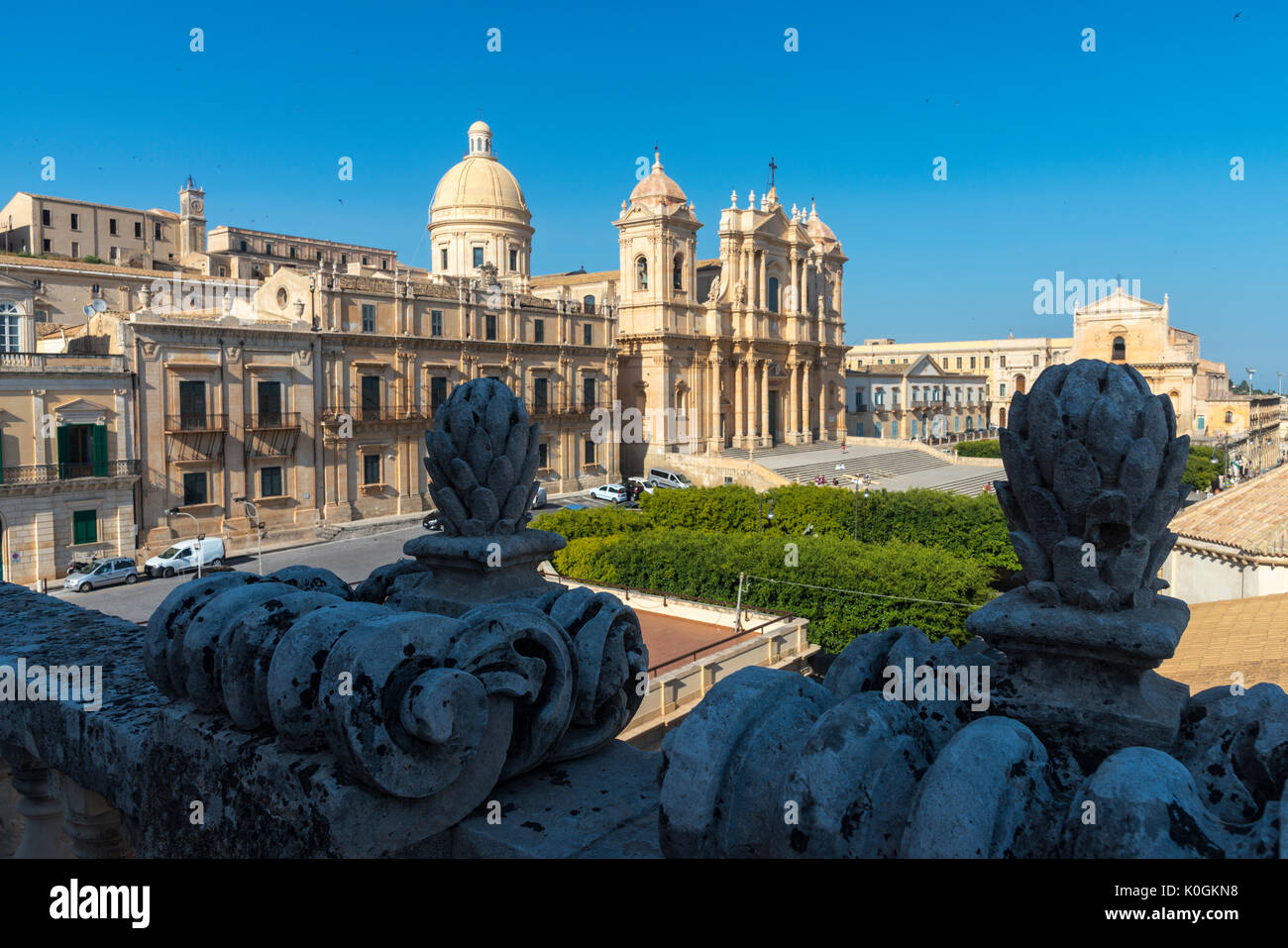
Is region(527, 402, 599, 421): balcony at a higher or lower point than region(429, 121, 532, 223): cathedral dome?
lower

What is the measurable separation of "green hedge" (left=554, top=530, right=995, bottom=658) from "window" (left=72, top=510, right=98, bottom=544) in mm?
13227

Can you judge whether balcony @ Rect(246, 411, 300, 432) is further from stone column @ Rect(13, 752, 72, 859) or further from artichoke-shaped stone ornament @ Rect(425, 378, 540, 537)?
artichoke-shaped stone ornament @ Rect(425, 378, 540, 537)

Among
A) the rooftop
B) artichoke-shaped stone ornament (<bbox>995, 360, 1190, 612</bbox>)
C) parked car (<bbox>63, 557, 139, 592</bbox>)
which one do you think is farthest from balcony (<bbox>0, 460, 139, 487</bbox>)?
artichoke-shaped stone ornament (<bbox>995, 360, 1190, 612</bbox>)

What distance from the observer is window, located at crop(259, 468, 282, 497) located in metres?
30.8

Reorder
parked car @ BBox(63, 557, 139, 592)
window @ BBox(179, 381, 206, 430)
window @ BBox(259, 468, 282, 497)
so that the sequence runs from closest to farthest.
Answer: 1. parked car @ BBox(63, 557, 139, 592)
2. window @ BBox(179, 381, 206, 430)
3. window @ BBox(259, 468, 282, 497)

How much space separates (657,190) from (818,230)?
16.2 meters

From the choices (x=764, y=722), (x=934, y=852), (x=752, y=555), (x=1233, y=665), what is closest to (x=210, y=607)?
(x=764, y=722)

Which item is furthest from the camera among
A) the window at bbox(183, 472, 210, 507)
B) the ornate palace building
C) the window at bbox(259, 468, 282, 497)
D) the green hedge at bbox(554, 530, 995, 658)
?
the ornate palace building

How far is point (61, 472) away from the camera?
83.0ft

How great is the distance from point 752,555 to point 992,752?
20.4 meters

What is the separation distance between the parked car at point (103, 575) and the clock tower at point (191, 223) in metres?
33.8

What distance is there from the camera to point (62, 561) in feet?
83.3

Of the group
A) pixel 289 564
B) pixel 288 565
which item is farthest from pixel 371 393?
pixel 288 565

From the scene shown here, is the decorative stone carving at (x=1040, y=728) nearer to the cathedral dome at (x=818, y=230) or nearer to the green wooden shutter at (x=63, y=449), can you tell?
the green wooden shutter at (x=63, y=449)
